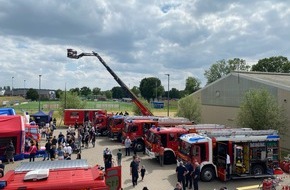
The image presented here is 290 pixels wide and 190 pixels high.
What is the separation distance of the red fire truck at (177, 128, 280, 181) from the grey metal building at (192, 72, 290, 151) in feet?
34.1

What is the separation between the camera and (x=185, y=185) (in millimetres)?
15297

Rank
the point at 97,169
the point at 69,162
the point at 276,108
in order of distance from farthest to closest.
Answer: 1. the point at 276,108
2. the point at 69,162
3. the point at 97,169

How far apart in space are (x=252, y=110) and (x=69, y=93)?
3315cm

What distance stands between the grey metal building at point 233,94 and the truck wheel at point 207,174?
41.8ft

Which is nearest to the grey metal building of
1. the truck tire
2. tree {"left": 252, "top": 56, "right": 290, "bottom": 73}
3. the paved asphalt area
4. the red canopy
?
the paved asphalt area

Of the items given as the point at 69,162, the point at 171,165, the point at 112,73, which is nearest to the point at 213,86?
the point at 112,73

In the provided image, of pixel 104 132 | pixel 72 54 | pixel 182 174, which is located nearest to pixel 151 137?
pixel 182 174

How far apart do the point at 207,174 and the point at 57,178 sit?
396 inches

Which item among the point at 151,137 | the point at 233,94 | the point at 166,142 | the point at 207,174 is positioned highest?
the point at 233,94

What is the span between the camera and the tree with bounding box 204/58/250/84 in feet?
322

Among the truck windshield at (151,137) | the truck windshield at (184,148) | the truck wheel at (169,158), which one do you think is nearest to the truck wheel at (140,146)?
the truck windshield at (151,137)

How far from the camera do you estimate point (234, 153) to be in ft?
54.7

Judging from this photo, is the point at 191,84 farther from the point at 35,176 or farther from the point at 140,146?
the point at 35,176

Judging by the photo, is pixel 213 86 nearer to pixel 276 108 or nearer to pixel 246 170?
pixel 276 108
